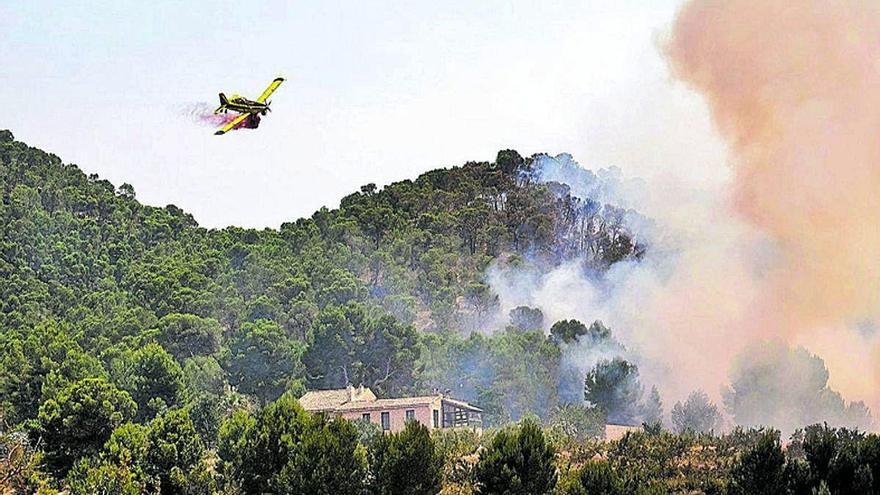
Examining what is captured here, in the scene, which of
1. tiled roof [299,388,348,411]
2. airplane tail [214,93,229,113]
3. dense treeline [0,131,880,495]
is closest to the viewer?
airplane tail [214,93,229,113]

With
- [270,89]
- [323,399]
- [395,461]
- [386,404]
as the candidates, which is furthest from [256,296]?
[270,89]

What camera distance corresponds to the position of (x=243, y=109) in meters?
31.9

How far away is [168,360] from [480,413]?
870 inches

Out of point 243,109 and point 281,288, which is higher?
point 281,288

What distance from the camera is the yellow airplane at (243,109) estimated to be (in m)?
31.5

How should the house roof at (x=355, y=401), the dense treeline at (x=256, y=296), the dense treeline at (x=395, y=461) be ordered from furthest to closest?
the house roof at (x=355, y=401), the dense treeline at (x=256, y=296), the dense treeline at (x=395, y=461)

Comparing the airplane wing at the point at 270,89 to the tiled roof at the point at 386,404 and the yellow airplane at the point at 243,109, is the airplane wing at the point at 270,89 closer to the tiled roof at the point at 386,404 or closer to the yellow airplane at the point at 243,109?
the yellow airplane at the point at 243,109

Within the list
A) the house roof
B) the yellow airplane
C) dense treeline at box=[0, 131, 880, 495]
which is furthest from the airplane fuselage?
the house roof

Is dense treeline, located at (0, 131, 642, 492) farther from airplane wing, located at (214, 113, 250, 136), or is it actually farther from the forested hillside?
airplane wing, located at (214, 113, 250, 136)

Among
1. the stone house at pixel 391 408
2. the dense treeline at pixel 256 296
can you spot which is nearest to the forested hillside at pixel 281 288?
the dense treeline at pixel 256 296

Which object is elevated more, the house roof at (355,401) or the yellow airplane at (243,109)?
the yellow airplane at (243,109)

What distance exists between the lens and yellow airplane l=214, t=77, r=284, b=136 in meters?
31.5

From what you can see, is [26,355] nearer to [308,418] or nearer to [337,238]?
[308,418]

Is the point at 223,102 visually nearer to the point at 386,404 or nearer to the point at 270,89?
the point at 270,89
